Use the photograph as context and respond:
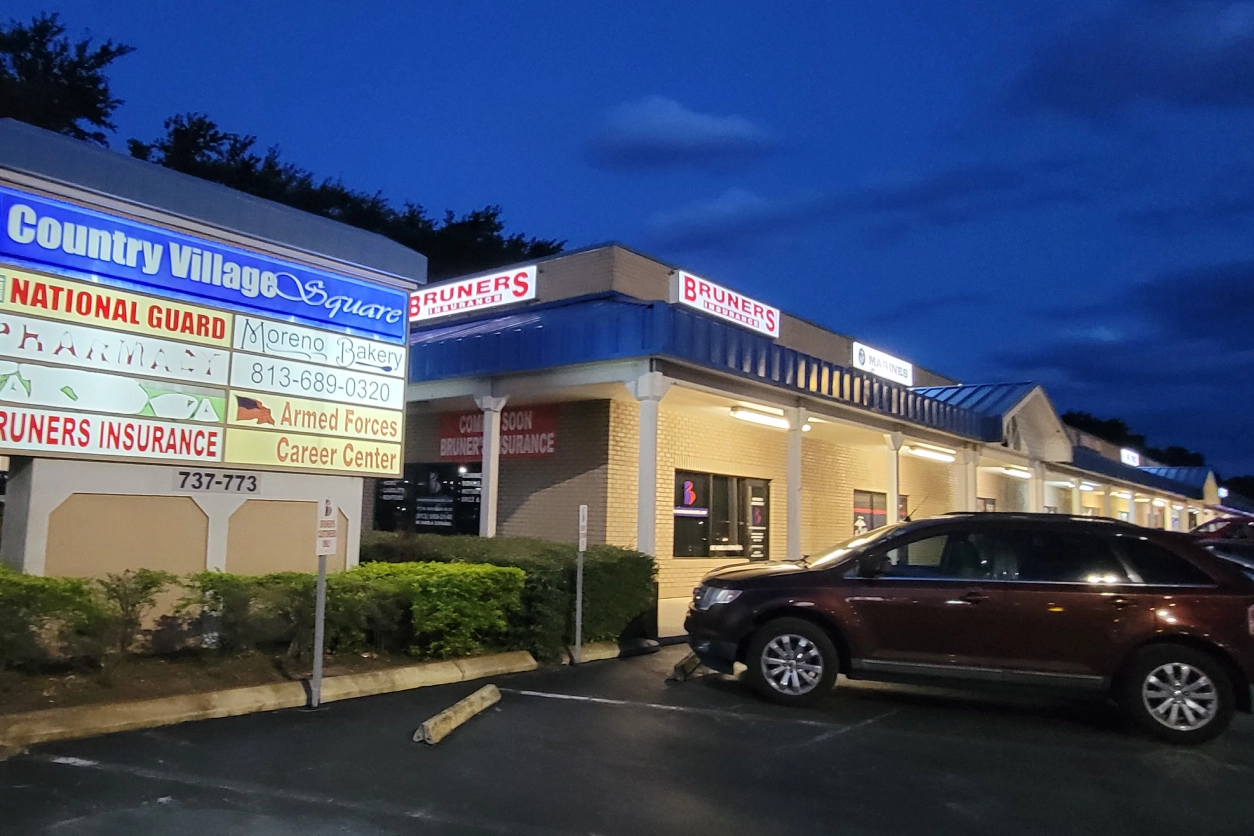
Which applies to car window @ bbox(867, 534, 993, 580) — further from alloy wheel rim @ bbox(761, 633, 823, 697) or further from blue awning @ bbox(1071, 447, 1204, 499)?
blue awning @ bbox(1071, 447, 1204, 499)

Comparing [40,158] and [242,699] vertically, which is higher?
[40,158]

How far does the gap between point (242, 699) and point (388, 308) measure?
4.82 metres

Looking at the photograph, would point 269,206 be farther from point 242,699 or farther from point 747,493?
point 747,493

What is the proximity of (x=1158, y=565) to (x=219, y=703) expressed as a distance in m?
7.89

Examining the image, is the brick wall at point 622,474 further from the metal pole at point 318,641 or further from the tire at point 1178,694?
the tire at point 1178,694

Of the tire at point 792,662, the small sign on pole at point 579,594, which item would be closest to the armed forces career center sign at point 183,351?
the small sign on pole at point 579,594

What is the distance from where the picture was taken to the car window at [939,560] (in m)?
8.42

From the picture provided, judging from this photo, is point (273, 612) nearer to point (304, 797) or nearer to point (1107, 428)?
point (304, 797)

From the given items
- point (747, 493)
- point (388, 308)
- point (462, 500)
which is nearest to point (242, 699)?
point (388, 308)

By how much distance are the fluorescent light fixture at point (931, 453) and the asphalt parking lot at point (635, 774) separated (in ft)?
47.6

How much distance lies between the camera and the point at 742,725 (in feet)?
25.4

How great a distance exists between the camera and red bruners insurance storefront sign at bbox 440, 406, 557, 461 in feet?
57.1

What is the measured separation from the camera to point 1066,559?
326 inches

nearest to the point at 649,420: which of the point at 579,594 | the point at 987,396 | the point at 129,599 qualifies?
the point at 579,594
